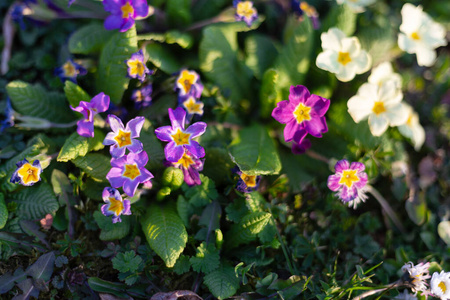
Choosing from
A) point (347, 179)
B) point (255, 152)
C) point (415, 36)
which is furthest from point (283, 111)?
point (415, 36)

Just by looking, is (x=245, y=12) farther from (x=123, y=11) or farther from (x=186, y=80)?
(x=123, y=11)

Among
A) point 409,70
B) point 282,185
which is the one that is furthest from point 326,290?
point 409,70

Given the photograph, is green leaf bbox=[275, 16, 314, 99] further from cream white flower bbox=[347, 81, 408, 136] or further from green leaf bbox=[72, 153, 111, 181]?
green leaf bbox=[72, 153, 111, 181]

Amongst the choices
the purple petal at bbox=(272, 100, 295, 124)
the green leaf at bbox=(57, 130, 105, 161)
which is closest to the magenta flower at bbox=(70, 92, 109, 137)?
the green leaf at bbox=(57, 130, 105, 161)

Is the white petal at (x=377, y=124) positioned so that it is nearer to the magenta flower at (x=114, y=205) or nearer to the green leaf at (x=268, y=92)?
the green leaf at (x=268, y=92)

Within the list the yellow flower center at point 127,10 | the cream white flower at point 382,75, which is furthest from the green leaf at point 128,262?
the cream white flower at point 382,75

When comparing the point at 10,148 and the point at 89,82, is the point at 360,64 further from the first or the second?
the point at 10,148
